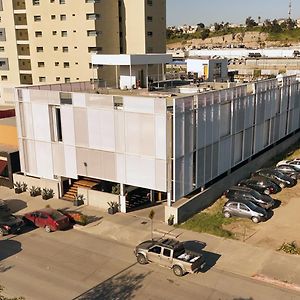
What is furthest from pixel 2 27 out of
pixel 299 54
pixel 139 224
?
pixel 299 54

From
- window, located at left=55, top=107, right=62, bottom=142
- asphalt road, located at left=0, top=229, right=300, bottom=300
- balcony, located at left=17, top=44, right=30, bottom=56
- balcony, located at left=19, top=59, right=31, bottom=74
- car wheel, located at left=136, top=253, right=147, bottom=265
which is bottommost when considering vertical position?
asphalt road, located at left=0, top=229, right=300, bottom=300

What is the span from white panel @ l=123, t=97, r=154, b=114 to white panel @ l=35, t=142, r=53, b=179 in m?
8.33

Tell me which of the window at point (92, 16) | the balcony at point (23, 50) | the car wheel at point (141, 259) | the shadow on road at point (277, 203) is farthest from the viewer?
the balcony at point (23, 50)

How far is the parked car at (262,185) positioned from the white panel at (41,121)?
15644 mm

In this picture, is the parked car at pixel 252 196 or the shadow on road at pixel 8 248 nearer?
the shadow on road at pixel 8 248

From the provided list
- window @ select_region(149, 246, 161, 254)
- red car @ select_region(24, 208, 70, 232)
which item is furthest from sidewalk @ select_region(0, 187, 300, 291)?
window @ select_region(149, 246, 161, 254)

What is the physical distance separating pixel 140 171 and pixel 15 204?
10525mm

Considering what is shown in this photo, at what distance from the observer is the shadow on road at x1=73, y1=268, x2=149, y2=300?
19.8 meters

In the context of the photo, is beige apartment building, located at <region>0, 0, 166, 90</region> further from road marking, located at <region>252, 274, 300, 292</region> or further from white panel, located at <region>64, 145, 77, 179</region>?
road marking, located at <region>252, 274, 300, 292</region>

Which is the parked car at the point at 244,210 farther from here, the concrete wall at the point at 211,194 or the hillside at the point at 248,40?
the hillside at the point at 248,40

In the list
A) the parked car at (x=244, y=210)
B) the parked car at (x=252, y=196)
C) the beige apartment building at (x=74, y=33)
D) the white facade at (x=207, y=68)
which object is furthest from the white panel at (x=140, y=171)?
the beige apartment building at (x=74, y=33)

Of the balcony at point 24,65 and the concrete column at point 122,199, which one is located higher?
the balcony at point 24,65

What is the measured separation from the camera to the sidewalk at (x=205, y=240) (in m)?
21.7

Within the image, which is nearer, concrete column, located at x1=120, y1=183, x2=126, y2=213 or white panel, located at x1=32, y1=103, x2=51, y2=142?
concrete column, located at x1=120, y1=183, x2=126, y2=213
